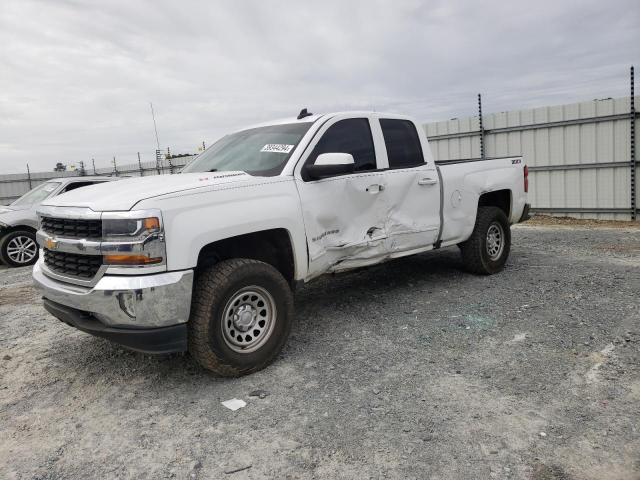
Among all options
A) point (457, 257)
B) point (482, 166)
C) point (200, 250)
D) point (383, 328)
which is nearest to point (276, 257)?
point (200, 250)

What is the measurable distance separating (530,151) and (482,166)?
751 cm

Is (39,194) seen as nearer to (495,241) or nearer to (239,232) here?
(239,232)

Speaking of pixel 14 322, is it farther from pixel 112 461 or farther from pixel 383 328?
pixel 383 328

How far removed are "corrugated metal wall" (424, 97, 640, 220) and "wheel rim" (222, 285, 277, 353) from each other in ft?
34.8

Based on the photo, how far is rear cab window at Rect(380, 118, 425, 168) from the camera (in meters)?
5.20

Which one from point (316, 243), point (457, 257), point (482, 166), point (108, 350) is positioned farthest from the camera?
point (457, 257)

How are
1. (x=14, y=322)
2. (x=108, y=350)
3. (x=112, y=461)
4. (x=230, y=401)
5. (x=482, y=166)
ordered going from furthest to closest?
(x=482, y=166), (x=14, y=322), (x=108, y=350), (x=230, y=401), (x=112, y=461)

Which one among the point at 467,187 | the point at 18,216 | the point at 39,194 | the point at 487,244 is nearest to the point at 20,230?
the point at 18,216

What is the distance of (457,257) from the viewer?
7602 millimetres

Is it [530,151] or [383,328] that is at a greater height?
[530,151]

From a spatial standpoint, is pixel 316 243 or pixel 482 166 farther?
pixel 482 166

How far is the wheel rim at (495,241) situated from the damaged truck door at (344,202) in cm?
213

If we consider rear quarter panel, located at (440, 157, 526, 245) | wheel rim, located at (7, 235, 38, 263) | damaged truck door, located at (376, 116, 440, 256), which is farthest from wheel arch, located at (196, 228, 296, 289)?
wheel rim, located at (7, 235, 38, 263)

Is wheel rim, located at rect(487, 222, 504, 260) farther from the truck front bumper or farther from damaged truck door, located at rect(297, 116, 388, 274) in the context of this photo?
the truck front bumper
